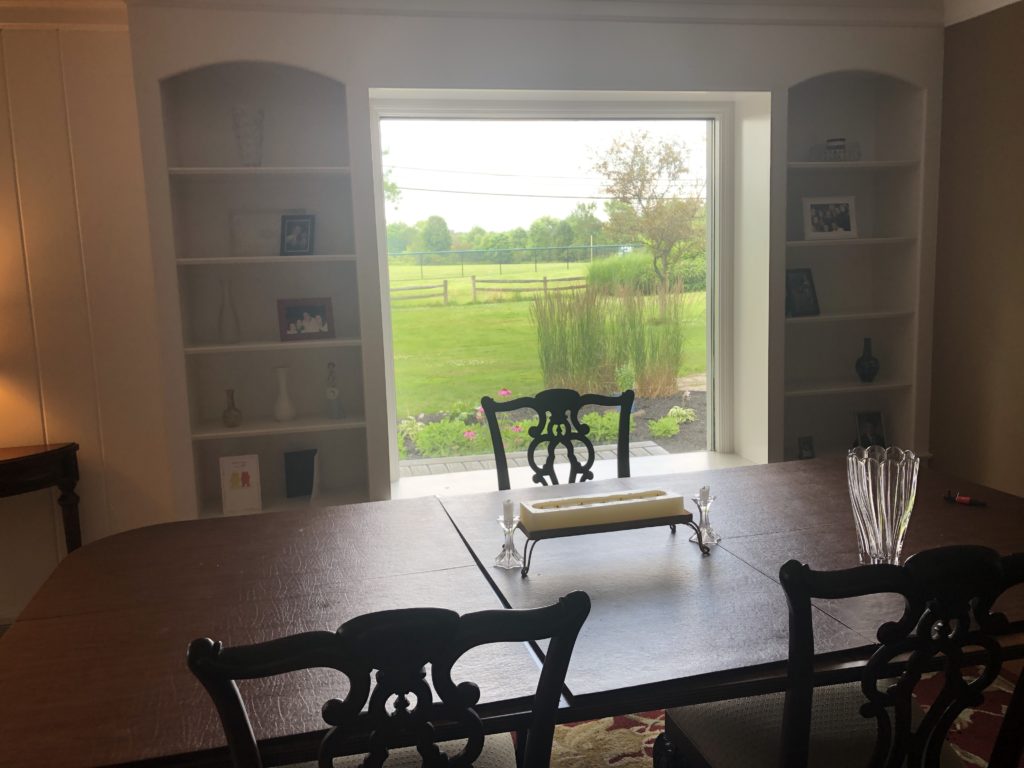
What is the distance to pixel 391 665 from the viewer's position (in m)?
1.10

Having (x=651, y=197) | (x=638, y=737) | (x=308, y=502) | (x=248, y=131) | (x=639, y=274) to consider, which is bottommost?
(x=638, y=737)

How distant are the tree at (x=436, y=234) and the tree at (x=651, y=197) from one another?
789 millimetres

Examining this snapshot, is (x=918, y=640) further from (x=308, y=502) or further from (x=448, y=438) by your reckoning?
(x=448, y=438)

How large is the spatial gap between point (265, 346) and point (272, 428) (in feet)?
1.10

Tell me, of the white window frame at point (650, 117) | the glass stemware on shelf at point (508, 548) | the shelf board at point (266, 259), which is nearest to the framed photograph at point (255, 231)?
the shelf board at point (266, 259)

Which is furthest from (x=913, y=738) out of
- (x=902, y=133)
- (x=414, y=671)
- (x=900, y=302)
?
(x=902, y=133)

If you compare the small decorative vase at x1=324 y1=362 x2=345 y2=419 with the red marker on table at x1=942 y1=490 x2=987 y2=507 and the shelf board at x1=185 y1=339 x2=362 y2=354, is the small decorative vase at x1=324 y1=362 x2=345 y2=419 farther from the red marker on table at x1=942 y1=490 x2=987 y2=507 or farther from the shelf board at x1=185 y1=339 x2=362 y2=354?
the red marker on table at x1=942 y1=490 x2=987 y2=507

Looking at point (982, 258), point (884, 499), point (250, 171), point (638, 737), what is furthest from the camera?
point (982, 258)

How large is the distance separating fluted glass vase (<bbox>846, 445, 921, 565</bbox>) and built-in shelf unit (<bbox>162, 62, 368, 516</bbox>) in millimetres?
2170

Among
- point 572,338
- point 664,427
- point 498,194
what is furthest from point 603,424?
point 498,194

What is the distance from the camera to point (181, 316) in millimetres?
3260

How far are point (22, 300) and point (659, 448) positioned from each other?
2.92 meters

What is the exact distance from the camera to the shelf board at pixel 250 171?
3.23 metres

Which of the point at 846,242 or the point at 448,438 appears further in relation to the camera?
the point at 448,438
